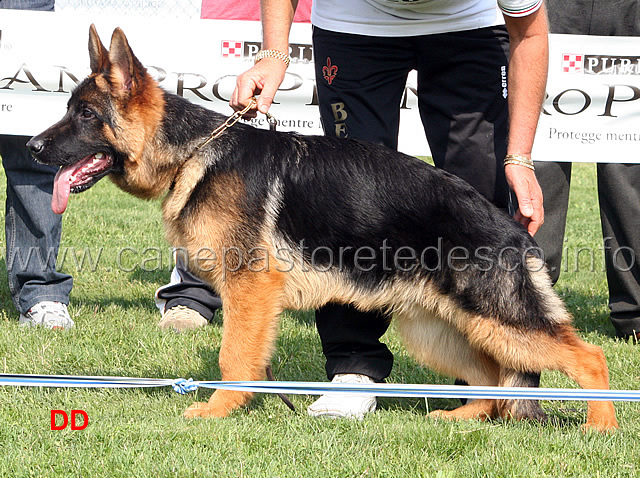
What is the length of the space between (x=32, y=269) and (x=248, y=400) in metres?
2.25

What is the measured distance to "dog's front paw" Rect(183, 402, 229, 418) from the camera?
3262 mm

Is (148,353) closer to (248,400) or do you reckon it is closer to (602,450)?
(248,400)

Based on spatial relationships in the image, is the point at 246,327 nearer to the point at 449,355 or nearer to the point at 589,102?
the point at 449,355

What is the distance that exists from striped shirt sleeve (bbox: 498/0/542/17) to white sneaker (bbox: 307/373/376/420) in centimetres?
178

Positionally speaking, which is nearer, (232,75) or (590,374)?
(590,374)

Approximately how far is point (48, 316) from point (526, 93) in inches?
126

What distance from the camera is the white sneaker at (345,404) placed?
3412 mm

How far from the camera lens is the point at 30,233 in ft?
16.3

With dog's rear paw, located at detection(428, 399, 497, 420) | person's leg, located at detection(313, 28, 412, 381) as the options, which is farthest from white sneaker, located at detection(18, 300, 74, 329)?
dog's rear paw, located at detection(428, 399, 497, 420)

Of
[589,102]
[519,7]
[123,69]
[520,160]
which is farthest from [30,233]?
[589,102]

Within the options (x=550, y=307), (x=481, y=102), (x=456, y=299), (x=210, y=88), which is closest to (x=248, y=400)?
(x=456, y=299)

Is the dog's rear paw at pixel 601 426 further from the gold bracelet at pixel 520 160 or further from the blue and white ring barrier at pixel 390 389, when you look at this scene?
the gold bracelet at pixel 520 160

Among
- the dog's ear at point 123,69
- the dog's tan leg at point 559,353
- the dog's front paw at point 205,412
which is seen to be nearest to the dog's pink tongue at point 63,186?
the dog's ear at point 123,69

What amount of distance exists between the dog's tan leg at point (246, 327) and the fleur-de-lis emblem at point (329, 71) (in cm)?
98
